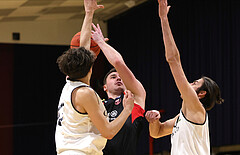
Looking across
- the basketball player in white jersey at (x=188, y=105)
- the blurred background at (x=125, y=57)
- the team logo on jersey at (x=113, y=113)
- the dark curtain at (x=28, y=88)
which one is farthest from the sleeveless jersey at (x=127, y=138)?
the dark curtain at (x=28, y=88)

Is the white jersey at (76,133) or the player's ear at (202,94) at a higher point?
the player's ear at (202,94)

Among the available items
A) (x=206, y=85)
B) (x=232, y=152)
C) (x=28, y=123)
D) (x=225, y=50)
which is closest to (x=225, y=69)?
(x=225, y=50)

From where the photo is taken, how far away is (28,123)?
9.09m

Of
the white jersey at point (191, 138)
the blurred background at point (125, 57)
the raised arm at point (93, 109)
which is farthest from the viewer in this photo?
the blurred background at point (125, 57)

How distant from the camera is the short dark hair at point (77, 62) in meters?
2.11

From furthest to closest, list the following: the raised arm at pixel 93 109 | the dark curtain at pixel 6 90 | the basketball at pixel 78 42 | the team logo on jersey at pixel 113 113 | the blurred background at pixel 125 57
→ the dark curtain at pixel 6 90 < the blurred background at pixel 125 57 < the team logo on jersey at pixel 113 113 < the basketball at pixel 78 42 < the raised arm at pixel 93 109

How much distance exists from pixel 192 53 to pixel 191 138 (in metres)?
4.48

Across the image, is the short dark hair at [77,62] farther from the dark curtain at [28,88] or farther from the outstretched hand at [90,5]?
the dark curtain at [28,88]

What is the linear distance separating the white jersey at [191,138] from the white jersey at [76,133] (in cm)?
67

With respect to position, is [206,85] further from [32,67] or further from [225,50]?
[32,67]

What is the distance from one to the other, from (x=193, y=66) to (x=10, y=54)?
183 inches

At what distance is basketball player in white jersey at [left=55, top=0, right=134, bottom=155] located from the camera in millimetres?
2078

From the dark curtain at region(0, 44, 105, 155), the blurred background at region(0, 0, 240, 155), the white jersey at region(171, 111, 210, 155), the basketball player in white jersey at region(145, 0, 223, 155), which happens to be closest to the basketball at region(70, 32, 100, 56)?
the basketball player in white jersey at region(145, 0, 223, 155)

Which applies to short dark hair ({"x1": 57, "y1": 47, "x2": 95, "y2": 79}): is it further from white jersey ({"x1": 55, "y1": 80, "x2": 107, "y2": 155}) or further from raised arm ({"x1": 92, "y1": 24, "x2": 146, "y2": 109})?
raised arm ({"x1": 92, "y1": 24, "x2": 146, "y2": 109})
